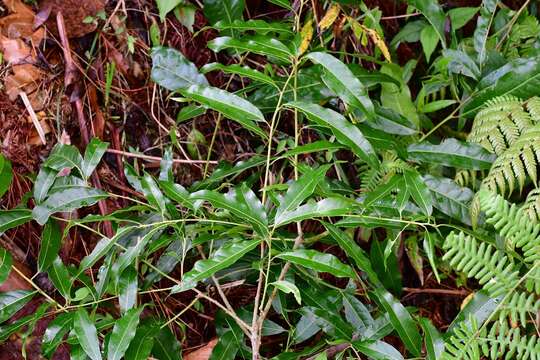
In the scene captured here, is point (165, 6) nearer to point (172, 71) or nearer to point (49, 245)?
point (172, 71)

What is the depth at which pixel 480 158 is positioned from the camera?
1.43 meters

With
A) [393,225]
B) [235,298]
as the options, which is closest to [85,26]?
[235,298]

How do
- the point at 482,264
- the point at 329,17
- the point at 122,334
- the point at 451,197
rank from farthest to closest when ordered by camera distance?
the point at 329,17
the point at 451,197
the point at 122,334
the point at 482,264

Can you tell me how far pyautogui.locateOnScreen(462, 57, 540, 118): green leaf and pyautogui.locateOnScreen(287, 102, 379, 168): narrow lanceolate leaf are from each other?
0.45m

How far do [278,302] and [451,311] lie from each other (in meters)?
0.57

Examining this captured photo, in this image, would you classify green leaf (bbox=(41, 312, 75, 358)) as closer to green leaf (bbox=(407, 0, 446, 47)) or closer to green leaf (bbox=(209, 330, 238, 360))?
green leaf (bbox=(209, 330, 238, 360))

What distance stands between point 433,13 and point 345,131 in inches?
23.8

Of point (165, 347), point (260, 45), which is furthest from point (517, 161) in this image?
point (165, 347)

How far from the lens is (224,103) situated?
4.26 ft

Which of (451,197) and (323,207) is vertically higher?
(323,207)

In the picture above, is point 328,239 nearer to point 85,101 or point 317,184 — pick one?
point 317,184

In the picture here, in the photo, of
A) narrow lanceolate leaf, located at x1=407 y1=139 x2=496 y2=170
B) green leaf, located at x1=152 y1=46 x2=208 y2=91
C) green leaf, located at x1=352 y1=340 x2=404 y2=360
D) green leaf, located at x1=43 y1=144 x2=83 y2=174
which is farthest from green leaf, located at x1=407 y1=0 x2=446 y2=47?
green leaf, located at x1=43 y1=144 x2=83 y2=174

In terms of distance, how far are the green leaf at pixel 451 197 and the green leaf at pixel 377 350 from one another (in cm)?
36

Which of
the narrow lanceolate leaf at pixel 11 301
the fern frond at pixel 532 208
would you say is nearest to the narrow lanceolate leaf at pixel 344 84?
the fern frond at pixel 532 208
